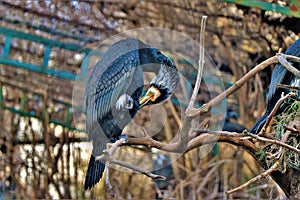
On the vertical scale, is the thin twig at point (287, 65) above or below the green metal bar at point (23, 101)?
above

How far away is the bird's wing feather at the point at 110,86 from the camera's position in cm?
121

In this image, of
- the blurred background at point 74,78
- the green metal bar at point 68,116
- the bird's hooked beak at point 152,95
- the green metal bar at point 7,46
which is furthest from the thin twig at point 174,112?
the bird's hooked beak at point 152,95

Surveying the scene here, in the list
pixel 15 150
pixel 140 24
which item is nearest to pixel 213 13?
pixel 140 24

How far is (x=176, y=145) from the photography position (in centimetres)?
108

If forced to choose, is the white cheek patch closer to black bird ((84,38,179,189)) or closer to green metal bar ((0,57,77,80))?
black bird ((84,38,179,189))

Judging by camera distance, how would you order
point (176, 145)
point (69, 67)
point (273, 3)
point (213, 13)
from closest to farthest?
1. point (176, 145)
2. point (273, 3)
3. point (69, 67)
4. point (213, 13)

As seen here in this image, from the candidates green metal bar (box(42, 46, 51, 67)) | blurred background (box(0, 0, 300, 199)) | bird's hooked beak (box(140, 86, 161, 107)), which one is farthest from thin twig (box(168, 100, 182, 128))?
bird's hooked beak (box(140, 86, 161, 107))

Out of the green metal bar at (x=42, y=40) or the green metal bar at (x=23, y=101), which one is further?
the green metal bar at (x=23, y=101)

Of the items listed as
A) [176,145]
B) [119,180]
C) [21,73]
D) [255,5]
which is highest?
[255,5]

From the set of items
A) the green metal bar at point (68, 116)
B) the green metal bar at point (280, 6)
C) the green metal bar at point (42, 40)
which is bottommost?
the green metal bar at point (68, 116)

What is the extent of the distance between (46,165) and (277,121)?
72.0 inches

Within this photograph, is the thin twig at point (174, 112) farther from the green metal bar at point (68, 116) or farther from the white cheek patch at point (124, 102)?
the white cheek patch at point (124, 102)

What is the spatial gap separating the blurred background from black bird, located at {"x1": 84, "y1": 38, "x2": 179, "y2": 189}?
1.20 metres

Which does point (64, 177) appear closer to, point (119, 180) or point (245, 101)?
point (119, 180)
